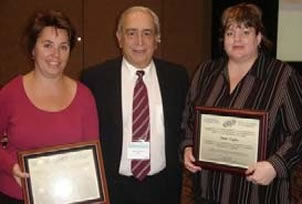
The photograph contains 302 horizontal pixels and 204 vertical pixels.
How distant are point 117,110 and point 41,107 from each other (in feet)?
1.50

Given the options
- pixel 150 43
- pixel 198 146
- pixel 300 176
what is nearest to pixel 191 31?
pixel 300 176

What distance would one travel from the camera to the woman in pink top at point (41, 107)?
2.14 metres

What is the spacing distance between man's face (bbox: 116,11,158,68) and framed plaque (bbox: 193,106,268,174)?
49cm

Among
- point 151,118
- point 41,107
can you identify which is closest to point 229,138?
point 151,118

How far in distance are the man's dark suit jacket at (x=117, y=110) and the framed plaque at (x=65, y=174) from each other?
0.33m

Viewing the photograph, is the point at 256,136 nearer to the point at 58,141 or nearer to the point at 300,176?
the point at 58,141

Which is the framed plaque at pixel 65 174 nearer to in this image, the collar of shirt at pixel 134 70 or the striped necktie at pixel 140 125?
the striped necktie at pixel 140 125

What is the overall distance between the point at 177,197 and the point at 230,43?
3.38ft

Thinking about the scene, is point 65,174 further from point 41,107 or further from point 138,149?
point 138,149

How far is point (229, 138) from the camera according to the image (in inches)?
84.8

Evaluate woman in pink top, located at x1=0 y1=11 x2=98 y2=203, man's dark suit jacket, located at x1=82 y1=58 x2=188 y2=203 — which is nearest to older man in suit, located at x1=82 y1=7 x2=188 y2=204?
man's dark suit jacket, located at x1=82 y1=58 x2=188 y2=203

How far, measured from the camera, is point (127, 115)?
249 cm

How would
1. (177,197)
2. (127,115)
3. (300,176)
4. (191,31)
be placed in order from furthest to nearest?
1. (191,31)
2. (300,176)
3. (177,197)
4. (127,115)

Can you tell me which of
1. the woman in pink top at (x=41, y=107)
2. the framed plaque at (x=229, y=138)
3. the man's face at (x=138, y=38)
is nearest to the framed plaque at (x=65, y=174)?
the woman in pink top at (x=41, y=107)
